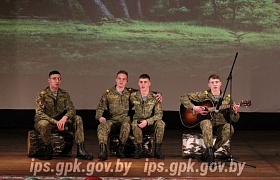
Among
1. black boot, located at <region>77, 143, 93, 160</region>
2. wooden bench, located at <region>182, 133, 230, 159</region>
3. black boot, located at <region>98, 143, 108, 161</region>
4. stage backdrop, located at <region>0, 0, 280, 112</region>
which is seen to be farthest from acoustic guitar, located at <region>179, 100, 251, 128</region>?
stage backdrop, located at <region>0, 0, 280, 112</region>

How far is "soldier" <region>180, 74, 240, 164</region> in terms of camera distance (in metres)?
6.79

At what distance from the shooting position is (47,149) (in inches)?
273

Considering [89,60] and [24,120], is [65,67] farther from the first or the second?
[24,120]

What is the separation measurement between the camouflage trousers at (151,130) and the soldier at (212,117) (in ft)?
1.22

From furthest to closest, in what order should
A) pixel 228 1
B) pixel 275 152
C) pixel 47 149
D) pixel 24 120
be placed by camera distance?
pixel 24 120 → pixel 228 1 → pixel 275 152 → pixel 47 149

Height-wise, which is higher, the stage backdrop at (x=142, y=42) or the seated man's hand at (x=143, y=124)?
the stage backdrop at (x=142, y=42)

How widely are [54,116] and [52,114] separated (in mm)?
32

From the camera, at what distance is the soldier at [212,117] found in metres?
6.79

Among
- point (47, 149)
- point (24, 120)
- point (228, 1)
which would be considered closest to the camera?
point (47, 149)

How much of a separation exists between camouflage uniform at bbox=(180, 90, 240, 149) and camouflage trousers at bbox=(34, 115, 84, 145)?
1208 mm

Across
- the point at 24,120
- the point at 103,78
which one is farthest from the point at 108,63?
the point at 24,120

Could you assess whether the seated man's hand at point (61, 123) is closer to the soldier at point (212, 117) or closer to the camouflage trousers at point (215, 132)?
the soldier at point (212, 117)

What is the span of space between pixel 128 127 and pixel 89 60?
8.20 feet

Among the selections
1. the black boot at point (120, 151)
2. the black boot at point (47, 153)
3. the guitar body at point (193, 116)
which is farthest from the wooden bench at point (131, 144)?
the black boot at point (47, 153)
